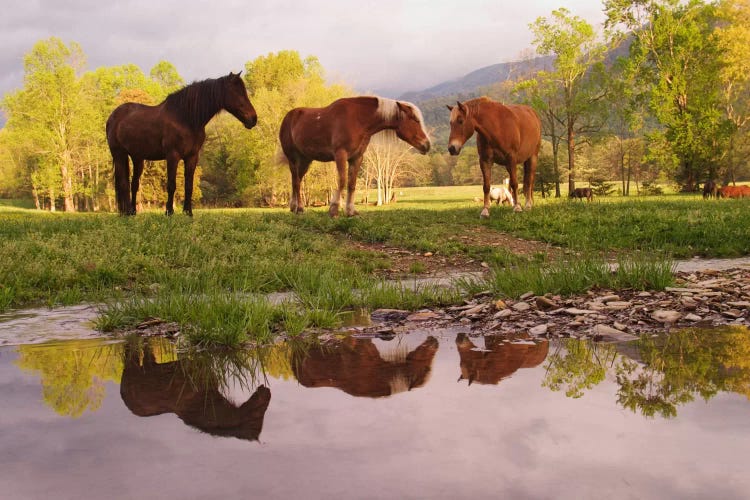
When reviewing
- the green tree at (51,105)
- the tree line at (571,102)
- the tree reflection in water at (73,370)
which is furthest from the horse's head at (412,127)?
the green tree at (51,105)

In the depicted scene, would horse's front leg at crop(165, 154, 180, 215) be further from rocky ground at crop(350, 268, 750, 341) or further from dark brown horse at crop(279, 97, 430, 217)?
rocky ground at crop(350, 268, 750, 341)

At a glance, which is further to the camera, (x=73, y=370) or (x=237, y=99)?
(x=237, y=99)

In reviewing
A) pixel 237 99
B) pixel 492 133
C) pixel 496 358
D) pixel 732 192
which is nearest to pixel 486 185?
pixel 492 133

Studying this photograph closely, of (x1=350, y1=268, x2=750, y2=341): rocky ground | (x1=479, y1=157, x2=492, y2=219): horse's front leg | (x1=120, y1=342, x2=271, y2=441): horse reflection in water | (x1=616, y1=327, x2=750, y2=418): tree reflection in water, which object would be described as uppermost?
(x1=479, y1=157, x2=492, y2=219): horse's front leg

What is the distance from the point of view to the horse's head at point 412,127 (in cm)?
1645

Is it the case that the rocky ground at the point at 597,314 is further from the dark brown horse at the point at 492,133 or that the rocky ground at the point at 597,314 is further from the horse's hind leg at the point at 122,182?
the horse's hind leg at the point at 122,182

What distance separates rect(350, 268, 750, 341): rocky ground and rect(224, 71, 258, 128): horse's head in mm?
9716

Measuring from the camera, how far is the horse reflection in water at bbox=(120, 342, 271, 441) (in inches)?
119

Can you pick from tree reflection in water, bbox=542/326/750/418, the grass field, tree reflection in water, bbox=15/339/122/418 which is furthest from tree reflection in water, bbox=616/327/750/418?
tree reflection in water, bbox=15/339/122/418

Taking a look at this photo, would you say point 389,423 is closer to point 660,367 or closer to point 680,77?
point 660,367

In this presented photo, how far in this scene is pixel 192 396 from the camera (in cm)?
354

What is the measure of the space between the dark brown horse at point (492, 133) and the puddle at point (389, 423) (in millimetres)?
11977

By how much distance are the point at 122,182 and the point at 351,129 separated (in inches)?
231

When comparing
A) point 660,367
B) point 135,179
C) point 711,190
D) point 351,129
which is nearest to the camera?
point 660,367
